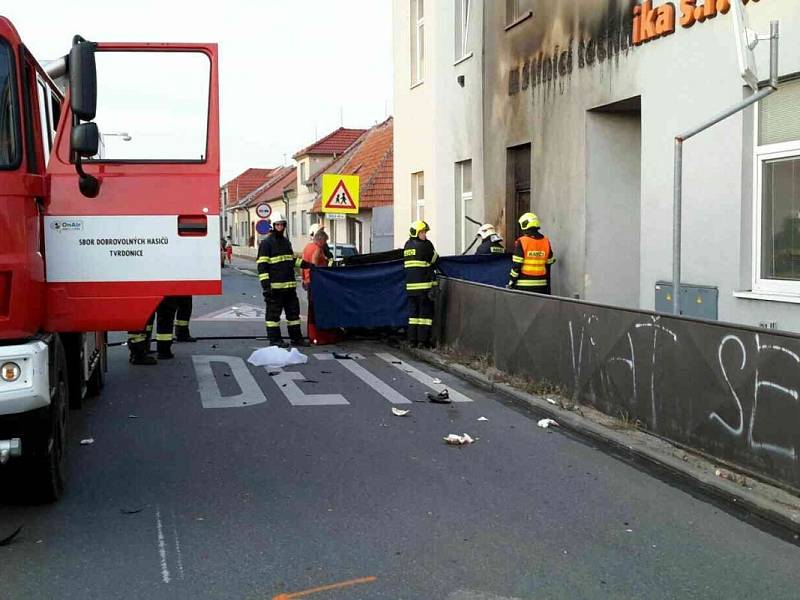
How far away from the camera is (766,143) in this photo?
346 inches

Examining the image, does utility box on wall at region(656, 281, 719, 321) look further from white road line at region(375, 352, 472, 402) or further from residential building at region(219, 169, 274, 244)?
residential building at region(219, 169, 274, 244)

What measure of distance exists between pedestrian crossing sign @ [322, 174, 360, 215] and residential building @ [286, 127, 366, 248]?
33.8 meters

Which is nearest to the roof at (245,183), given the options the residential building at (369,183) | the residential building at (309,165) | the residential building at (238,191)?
the residential building at (238,191)

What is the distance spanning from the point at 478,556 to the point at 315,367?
696cm

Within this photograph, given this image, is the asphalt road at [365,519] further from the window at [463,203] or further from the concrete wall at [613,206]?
the window at [463,203]

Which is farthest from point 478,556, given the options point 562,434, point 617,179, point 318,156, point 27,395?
point 318,156

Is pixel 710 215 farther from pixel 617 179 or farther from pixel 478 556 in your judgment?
pixel 478 556

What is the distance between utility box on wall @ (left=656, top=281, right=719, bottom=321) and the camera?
9336mm

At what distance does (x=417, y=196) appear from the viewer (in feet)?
65.8

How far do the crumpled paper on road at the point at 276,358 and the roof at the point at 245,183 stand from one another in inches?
3189

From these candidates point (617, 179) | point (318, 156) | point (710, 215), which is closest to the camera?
point (710, 215)

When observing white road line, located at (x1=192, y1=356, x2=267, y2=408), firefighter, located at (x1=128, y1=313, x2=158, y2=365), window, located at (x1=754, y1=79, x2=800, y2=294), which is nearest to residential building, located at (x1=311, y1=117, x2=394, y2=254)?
white road line, located at (x1=192, y1=356, x2=267, y2=408)

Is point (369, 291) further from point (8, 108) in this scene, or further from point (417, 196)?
point (8, 108)

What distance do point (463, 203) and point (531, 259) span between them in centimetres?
607
